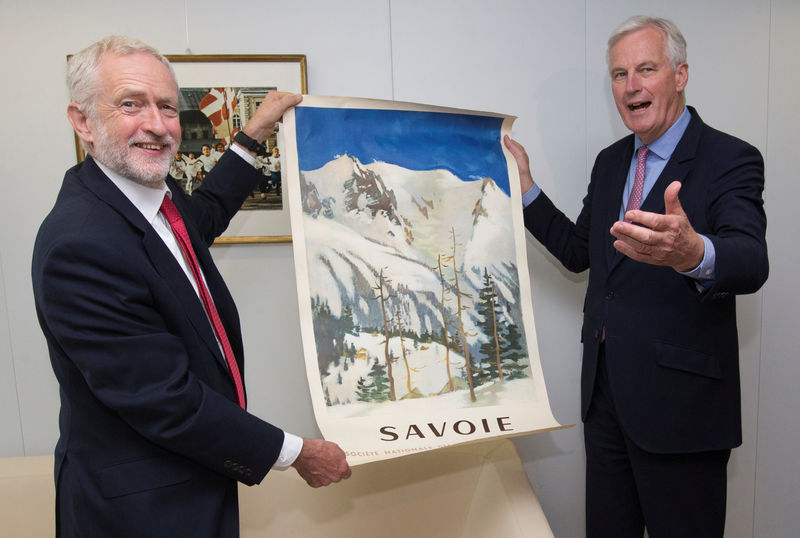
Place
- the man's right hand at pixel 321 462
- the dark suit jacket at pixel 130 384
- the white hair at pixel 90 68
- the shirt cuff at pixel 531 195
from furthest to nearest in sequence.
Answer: the shirt cuff at pixel 531 195 < the man's right hand at pixel 321 462 < the white hair at pixel 90 68 < the dark suit jacket at pixel 130 384

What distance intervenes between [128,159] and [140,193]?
0.08m

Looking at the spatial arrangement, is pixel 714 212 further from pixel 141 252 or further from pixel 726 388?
pixel 141 252

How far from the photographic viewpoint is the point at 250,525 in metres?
1.89

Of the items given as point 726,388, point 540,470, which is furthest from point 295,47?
point 540,470

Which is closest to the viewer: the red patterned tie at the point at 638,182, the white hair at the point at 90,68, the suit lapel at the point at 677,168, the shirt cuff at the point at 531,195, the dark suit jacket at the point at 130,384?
the dark suit jacket at the point at 130,384

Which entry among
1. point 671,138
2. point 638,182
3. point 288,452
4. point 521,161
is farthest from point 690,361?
point 288,452

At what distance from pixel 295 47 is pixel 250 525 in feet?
5.38

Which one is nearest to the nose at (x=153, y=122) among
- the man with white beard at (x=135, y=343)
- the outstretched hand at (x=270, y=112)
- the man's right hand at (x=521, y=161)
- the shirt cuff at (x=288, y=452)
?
the man with white beard at (x=135, y=343)

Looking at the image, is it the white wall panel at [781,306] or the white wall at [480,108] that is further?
the white wall panel at [781,306]

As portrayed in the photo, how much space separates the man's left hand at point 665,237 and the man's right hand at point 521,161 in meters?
0.64

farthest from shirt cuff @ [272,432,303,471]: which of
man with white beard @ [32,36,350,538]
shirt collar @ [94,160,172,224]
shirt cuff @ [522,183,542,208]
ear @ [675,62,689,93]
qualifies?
ear @ [675,62,689,93]

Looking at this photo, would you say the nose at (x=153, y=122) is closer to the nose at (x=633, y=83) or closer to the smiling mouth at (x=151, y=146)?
the smiling mouth at (x=151, y=146)

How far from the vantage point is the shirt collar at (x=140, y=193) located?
1.26 m

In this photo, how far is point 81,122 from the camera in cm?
125
